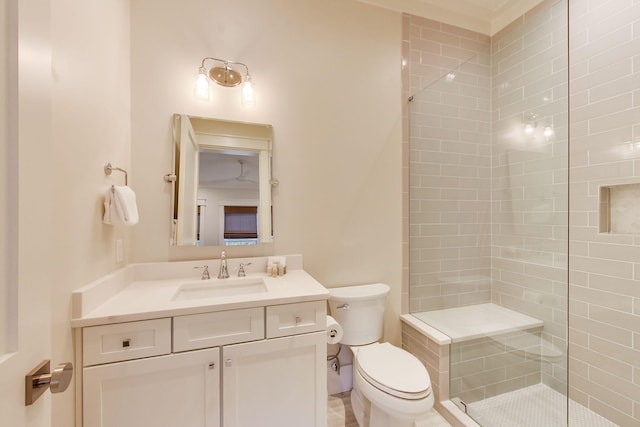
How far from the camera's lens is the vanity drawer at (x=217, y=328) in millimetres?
1150

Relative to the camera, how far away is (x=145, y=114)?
5.21ft

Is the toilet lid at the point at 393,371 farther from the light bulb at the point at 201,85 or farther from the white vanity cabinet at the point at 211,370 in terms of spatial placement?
the light bulb at the point at 201,85

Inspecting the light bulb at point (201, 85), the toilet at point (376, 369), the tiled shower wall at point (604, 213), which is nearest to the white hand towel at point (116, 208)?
the light bulb at point (201, 85)

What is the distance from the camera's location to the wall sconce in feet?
5.38

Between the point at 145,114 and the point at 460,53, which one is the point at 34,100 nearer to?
the point at 145,114

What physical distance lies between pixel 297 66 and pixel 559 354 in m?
2.45

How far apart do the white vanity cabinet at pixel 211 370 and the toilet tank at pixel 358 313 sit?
0.40 m

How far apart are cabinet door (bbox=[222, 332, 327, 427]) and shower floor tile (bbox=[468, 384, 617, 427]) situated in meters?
1.06

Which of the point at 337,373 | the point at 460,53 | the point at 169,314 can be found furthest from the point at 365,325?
the point at 460,53

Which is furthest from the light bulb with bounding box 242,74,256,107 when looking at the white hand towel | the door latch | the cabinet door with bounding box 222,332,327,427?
the door latch

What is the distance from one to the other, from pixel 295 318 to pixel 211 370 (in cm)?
41

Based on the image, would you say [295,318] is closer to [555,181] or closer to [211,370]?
[211,370]

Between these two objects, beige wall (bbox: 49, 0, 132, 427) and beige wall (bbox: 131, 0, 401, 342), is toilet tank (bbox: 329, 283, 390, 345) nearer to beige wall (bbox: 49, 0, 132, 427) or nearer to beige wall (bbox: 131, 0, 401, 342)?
beige wall (bbox: 131, 0, 401, 342)

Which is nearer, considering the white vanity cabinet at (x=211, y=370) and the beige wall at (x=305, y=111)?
the white vanity cabinet at (x=211, y=370)
